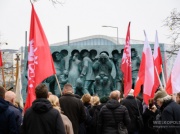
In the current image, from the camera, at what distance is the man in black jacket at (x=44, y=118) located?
21.9 feet

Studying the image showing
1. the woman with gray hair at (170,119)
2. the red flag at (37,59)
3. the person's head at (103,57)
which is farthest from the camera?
the person's head at (103,57)

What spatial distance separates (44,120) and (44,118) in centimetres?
3

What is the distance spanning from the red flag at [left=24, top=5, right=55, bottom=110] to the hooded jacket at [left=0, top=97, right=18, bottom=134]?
1.28 metres

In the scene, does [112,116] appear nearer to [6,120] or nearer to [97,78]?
[6,120]

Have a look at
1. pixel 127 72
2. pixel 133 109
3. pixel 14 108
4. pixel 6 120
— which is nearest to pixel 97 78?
pixel 127 72

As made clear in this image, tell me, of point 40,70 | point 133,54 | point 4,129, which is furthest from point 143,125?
point 133,54

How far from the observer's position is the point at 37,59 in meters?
9.20

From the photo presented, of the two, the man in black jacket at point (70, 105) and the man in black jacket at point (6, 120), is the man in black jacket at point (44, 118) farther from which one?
the man in black jacket at point (70, 105)

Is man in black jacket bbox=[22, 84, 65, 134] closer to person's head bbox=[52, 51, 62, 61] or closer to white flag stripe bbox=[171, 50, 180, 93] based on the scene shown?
white flag stripe bbox=[171, 50, 180, 93]

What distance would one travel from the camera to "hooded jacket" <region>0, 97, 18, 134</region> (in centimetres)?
719

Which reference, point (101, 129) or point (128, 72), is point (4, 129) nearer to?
point (101, 129)

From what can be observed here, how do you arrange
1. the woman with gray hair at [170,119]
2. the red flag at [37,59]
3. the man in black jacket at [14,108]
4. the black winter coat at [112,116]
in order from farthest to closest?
the black winter coat at [112,116]
the red flag at [37,59]
the man in black jacket at [14,108]
the woman with gray hair at [170,119]

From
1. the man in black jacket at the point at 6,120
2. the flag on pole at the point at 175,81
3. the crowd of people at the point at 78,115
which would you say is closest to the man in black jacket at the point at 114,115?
the crowd of people at the point at 78,115

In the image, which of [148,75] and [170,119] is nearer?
[170,119]
